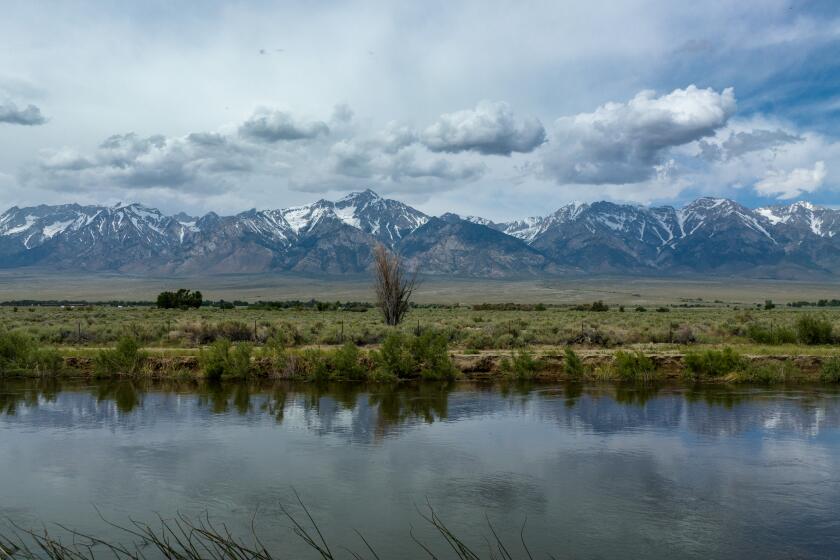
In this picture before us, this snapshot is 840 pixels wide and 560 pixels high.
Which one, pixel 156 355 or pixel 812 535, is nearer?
pixel 812 535

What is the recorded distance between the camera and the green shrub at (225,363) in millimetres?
27156

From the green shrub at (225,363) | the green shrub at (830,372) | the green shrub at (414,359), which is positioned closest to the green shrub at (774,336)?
the green shrub at (830,372)

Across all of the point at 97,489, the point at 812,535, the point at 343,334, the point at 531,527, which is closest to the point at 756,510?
the point at 812,535

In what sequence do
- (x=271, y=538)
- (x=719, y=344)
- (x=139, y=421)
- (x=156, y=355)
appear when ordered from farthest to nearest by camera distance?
(x=719, y=344), (x=156, y=355), (x=139, y=421), (x=271, y=538)

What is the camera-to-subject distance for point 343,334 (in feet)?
117

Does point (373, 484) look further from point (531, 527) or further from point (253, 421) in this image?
point (253, 421)

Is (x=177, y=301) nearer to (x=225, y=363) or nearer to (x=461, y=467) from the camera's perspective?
(x=225, y=363)

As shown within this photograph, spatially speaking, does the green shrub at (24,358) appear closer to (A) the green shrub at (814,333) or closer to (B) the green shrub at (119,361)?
(B) the green shrub at (119,361)

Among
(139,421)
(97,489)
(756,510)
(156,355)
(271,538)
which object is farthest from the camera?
(156,355)

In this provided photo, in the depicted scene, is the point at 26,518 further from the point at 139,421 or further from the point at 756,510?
the point at 756,510

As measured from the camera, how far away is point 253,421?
19562 mm

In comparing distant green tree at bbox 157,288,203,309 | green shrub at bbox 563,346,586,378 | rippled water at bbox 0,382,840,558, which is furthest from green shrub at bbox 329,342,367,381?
distant green tree at bbox 157,288,203,309

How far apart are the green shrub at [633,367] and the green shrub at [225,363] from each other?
1357cm

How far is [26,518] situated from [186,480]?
278cm
